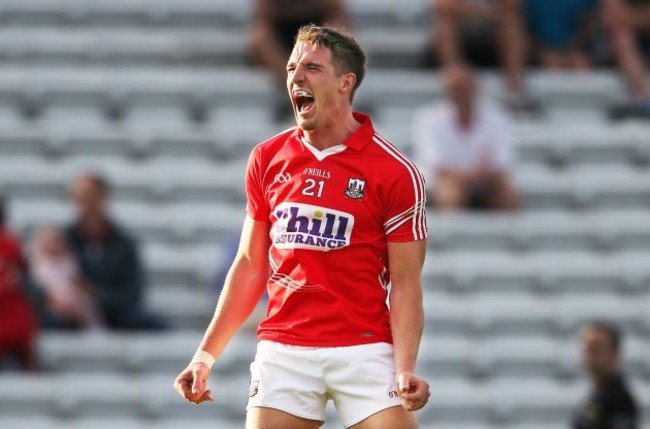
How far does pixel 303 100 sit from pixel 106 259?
14.4ft

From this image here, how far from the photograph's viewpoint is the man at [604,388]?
320 inches

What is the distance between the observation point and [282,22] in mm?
10930

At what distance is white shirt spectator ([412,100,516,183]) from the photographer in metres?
10.2

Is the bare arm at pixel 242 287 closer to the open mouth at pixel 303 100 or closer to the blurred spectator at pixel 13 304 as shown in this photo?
the open mouth at pixel 303 100

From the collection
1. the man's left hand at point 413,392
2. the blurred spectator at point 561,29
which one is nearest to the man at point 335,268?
the man's left hand at point 413,392

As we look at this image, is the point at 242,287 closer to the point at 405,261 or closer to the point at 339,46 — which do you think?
the point at 405,261

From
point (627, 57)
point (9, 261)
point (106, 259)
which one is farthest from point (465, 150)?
point (9, 261)

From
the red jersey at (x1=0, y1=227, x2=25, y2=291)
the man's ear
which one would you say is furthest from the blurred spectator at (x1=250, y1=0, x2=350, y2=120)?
the man's ear

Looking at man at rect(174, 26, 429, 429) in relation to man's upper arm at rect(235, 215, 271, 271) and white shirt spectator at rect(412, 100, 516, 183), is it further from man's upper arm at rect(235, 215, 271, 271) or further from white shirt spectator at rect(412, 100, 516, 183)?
white shirt spectator at rect(412, 100, 516, 183)

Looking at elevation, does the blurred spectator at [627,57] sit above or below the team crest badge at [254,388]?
above

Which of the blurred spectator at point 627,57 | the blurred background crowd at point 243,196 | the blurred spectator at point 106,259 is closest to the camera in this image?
the blurred background crowd at point 243,196

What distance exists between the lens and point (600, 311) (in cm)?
998

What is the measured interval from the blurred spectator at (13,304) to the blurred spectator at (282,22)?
2.47m

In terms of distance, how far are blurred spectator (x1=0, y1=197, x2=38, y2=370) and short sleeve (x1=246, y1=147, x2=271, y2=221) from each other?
12.6 feet
